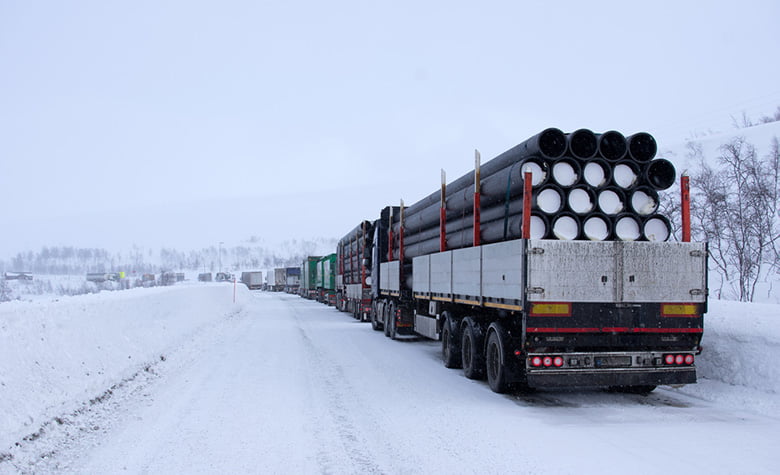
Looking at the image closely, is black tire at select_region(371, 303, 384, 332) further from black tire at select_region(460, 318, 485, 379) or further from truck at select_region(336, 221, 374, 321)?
black tire at select_region(460, 318, 485, 379)

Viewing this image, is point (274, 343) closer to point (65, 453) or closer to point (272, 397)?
point (272, 397)

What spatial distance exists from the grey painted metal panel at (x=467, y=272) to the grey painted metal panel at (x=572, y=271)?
1936 mm

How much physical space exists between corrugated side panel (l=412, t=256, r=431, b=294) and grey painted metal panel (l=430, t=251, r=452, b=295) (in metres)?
0.37

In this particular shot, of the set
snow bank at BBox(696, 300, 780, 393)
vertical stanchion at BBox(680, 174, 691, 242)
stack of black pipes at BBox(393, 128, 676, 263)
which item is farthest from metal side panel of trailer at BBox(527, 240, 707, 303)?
snow bank at BBox(696, 300, 780, 393)

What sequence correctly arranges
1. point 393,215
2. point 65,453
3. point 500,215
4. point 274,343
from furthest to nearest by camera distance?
1. point 393,215
2. point 274,343
3. point 500,215
4. point 65,453

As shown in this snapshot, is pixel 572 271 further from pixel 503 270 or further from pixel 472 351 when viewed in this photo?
pixel 472 351

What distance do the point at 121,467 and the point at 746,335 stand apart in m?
8.55

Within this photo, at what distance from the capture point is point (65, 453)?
6258mm

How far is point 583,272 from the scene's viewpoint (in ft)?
27.3

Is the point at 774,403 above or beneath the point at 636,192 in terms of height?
beneath

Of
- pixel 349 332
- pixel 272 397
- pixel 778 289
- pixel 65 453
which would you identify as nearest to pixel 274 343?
pixel 349 332

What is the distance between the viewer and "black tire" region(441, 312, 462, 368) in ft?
39.7

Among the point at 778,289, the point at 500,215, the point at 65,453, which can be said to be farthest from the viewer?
the point at 778,289

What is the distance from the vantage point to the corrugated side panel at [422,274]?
14.0 meters
